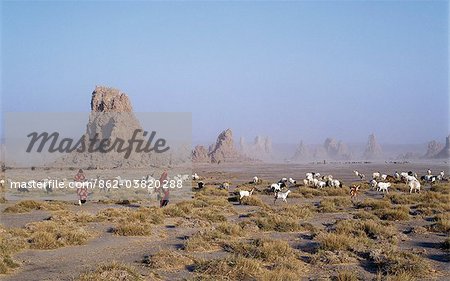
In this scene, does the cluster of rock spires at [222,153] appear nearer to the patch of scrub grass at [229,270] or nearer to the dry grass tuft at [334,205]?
the dry grass tuft at [334,205]

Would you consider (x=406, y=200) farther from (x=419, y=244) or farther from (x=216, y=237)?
(x=216, y=237)

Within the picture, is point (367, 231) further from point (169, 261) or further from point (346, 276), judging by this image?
point (169, 261)

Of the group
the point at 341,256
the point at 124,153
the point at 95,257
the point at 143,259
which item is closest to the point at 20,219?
the point at 95,257

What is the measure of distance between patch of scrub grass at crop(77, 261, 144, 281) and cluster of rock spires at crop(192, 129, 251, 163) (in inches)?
6350

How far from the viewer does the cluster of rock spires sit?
581 feet

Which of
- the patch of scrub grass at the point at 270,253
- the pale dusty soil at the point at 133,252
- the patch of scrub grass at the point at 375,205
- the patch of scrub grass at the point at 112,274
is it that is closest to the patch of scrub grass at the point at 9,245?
the pale dusty soil at the point at 133,252

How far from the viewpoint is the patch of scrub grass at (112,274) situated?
9.66 meters

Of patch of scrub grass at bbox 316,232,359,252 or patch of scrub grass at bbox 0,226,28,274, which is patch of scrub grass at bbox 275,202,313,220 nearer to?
patch of scrub grass at bbox 316,232,359,252

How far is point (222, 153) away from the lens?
608ft

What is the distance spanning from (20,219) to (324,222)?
47.1 feet

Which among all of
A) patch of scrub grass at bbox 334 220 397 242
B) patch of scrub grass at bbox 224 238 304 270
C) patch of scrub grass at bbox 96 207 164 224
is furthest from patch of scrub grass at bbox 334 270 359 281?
patch of scrub grass at bbox 96 207 164 224

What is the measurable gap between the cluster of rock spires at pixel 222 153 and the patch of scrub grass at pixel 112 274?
161292mm

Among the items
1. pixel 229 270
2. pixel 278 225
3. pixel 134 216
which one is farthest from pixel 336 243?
pixel 134 216

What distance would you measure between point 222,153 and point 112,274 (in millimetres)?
175578
